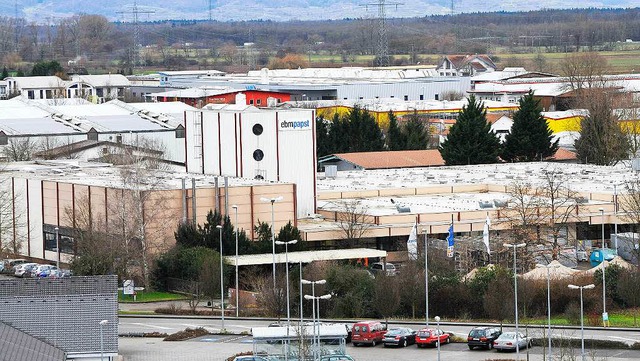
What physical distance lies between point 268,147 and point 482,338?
2058 cm

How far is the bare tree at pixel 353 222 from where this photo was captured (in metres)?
49.9

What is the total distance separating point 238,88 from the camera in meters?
108

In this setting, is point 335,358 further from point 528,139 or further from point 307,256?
point 528,139

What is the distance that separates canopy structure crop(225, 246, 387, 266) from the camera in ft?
150

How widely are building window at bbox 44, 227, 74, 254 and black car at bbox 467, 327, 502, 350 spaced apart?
744 inches

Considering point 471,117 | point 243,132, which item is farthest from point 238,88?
point 243,132

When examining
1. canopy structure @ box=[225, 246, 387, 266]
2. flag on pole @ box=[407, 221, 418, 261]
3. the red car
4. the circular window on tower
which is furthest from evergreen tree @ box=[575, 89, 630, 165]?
the red car

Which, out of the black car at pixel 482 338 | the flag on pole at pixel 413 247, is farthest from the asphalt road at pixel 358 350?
the flag on pole at pixel 413 247

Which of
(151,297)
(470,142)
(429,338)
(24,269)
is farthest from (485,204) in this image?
(470,142)

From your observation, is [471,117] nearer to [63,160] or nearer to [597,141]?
[597,141]

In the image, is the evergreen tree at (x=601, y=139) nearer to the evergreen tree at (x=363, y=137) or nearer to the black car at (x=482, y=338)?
the evergreen tree at (x=363, y=137)

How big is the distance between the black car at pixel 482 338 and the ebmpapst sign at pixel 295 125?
20291 millimetres

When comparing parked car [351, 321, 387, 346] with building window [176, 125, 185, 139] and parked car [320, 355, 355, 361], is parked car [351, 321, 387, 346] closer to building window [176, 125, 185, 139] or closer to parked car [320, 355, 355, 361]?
parked car [320, 355, 355, 361]

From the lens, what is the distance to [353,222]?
5047cm
